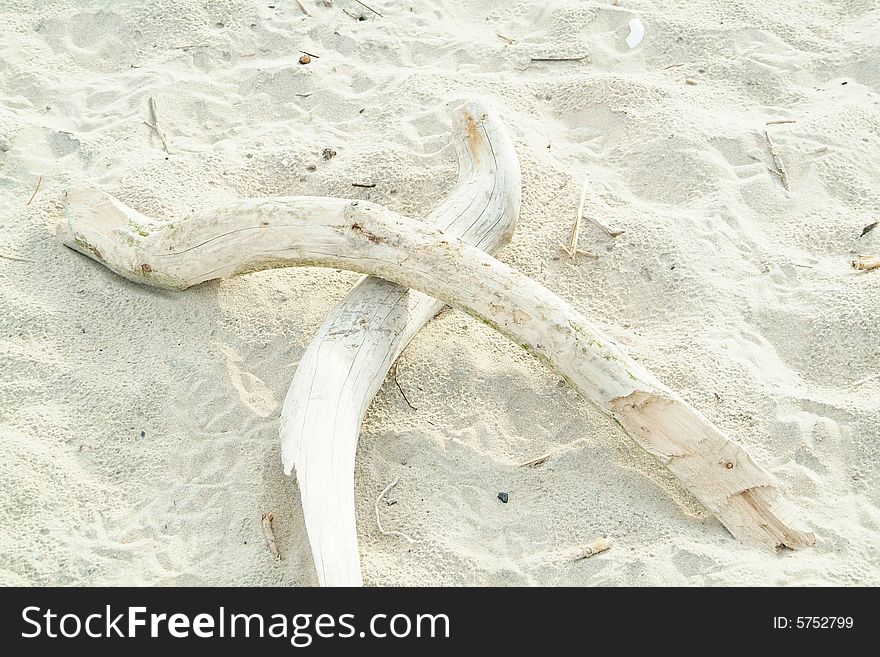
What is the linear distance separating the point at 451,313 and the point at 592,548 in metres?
1.43

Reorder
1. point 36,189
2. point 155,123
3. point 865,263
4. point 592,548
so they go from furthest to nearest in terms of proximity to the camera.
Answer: point 155,123, point 36,189, point 865,263, point 592,548

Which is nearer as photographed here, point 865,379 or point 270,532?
point 270,532

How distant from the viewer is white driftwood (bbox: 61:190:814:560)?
10.6 ft

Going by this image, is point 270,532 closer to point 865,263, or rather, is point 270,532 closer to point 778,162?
point 865,263

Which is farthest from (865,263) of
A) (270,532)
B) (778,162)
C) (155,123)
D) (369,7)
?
(155,123)

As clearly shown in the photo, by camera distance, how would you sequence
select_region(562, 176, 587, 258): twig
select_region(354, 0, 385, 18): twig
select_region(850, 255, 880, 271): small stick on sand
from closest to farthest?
select_region(850, 255, 880, 271): small stick on sand
select_region(562, 176, 587, 258): twig
select_region(354, 0, 385, 18): twig

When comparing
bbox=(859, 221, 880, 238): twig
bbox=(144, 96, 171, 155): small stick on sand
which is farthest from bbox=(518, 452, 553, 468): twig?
bbox=(144, 96, 171, 155): small stick on sand

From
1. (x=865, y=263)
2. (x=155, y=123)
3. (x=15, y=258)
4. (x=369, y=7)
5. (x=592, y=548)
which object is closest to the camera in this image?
(x=592, y=548)

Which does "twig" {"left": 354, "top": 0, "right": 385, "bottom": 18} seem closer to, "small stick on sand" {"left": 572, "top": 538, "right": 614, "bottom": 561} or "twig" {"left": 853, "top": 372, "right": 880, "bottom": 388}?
"twig" {"left": 853, "top": 372, "right": 880, "bottom": 388}

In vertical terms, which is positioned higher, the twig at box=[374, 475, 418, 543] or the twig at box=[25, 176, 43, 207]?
the twig at box=[25, 176, 43, 207]

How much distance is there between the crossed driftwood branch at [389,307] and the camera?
10.5ft

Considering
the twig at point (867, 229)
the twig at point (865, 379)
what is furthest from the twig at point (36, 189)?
the twig at point (867, 229)

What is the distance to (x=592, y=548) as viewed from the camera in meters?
3.17

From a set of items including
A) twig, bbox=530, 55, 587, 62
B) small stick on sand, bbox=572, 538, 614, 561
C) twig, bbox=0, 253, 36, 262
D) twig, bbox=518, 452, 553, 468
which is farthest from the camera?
twig, bbox=530, 55, 587, 62
